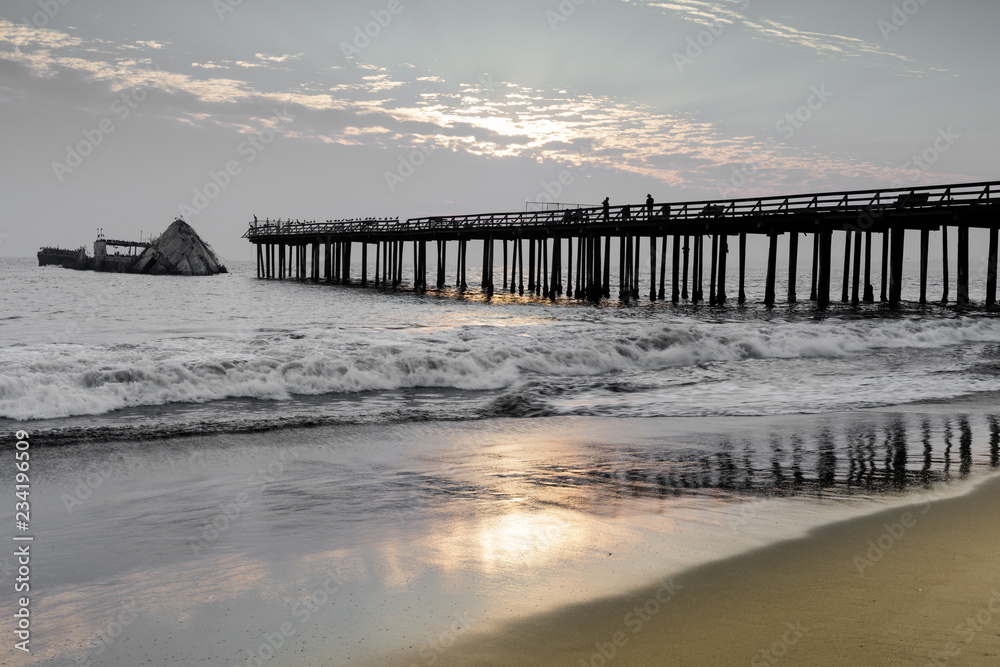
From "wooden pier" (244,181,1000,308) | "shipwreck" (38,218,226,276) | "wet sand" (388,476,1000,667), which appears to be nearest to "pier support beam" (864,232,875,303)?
"wooden pier" (244,181,1000,308)

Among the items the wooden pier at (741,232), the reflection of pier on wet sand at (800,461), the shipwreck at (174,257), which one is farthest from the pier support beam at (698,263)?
the shipwreck at (174,257)

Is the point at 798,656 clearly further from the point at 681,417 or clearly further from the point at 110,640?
the point at 681,417

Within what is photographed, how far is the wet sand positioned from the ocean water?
23 cm

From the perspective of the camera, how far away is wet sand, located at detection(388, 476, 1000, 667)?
125 inches

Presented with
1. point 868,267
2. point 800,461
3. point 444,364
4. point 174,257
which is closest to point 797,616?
point 800,461

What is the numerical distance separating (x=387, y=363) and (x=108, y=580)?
9756mm

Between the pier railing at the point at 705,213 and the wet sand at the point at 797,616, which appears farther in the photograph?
the pier railing at the point at 705,213

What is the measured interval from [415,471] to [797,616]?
4.05 metres

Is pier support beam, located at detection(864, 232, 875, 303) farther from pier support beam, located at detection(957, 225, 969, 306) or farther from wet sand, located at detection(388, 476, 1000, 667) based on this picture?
wet sand, located at detection(388, 476, 1000, 667)

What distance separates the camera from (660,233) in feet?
125

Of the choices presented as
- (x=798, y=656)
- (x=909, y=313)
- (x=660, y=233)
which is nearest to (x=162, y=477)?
(x=798, y=656)

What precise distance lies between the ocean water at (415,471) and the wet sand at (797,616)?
0.74 ft

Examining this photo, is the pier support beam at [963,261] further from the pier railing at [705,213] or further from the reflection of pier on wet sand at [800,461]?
the reflection of pier on wet sand at [800,461]

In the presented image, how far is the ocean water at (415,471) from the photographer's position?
3807mm
